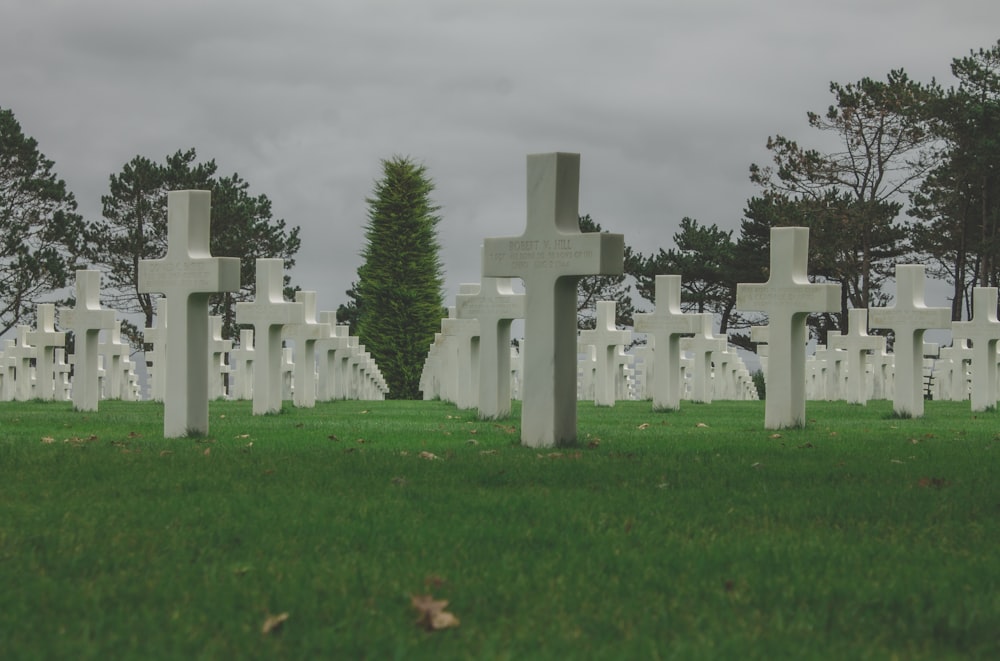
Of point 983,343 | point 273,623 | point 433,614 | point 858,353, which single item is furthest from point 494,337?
point 273,623

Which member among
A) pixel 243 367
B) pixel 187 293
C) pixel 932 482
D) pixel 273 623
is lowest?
pixel 273 623

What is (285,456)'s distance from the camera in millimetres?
10305

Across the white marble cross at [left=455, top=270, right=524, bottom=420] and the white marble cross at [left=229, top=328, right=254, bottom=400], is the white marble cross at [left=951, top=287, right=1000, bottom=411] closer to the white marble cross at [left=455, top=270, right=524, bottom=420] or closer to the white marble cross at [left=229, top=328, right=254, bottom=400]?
the white marble cross at [left=455, top=270, right=524, bottom=420]

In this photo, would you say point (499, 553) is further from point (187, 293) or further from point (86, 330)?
point (86, 330)

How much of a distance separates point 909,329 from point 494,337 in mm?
6609

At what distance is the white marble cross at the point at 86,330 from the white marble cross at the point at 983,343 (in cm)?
1464

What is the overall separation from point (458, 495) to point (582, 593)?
2.59 m

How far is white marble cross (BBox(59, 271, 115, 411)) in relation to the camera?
20016 mm

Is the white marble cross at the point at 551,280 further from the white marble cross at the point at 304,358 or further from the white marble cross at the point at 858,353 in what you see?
the white marble cross at the point at 858,353

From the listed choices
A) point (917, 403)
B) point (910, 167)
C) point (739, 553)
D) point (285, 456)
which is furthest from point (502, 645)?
point (910, 167)

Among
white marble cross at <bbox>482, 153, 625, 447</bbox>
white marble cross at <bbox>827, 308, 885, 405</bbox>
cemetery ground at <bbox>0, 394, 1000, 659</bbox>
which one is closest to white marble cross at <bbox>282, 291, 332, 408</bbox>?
white marble cross at <bbox>827, 308, 885, 405</bbox>

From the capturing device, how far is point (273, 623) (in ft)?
16.4

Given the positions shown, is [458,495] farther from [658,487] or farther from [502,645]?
[502,645]

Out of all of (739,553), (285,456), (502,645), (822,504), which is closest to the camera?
(502,645)
